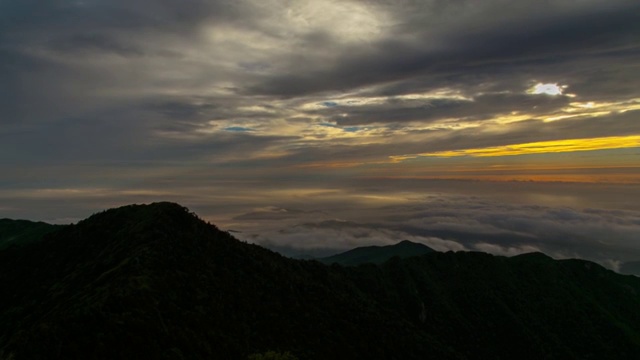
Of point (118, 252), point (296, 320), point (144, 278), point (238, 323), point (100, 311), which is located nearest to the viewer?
point (100, 311)

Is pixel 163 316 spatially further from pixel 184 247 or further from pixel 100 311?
pixel 184 247

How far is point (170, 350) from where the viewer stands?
123 meters

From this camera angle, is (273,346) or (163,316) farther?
(273,346)

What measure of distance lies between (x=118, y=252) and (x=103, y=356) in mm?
82448

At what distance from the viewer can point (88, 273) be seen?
17350 cm

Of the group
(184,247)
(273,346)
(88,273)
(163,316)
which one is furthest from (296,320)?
(88,273)

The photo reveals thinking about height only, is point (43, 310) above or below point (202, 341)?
above

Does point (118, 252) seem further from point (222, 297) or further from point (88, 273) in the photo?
point (222, 297)

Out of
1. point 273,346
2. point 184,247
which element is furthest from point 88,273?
point 273,346

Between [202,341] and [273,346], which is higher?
[202,341]

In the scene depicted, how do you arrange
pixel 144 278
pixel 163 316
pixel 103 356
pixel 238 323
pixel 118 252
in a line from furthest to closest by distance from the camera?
pixel 118 252, pixel 238 323, pixel 144 278, pixel 163 316, pixel 103 356

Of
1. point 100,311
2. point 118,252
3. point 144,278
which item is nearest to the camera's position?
point 100,311

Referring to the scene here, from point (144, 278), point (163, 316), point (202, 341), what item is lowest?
point (202, 341)

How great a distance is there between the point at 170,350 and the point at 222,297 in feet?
182
